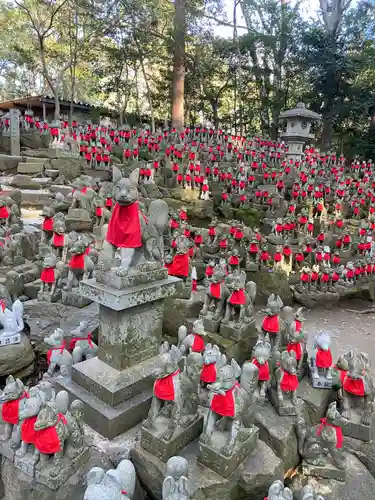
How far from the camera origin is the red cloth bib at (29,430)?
123 inches

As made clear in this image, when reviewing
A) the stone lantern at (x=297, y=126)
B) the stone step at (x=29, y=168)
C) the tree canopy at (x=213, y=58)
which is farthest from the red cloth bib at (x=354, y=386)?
the tree canopy at (x=213, y=58)

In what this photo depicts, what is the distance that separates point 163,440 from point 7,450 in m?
1.44

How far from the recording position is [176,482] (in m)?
2.82

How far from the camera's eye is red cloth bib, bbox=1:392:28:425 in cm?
336

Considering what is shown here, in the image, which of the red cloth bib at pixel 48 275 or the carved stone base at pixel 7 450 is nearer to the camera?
the carved stone base at pixel 7 450

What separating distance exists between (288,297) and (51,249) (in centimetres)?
679

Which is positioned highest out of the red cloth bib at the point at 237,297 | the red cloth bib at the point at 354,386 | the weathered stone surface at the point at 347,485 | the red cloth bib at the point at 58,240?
the red cloth bib at the point at 58,240

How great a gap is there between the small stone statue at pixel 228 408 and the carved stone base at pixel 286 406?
897 mm

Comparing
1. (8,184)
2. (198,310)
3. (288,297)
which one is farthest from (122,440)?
(8,184)

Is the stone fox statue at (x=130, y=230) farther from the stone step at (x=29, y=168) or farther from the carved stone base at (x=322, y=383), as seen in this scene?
the stone step at (x=29, y=168)

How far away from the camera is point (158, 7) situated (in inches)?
788

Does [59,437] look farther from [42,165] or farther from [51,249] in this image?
[42,165]

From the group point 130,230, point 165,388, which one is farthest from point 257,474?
point 130,230

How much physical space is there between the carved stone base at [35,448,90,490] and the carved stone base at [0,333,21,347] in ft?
6.98
